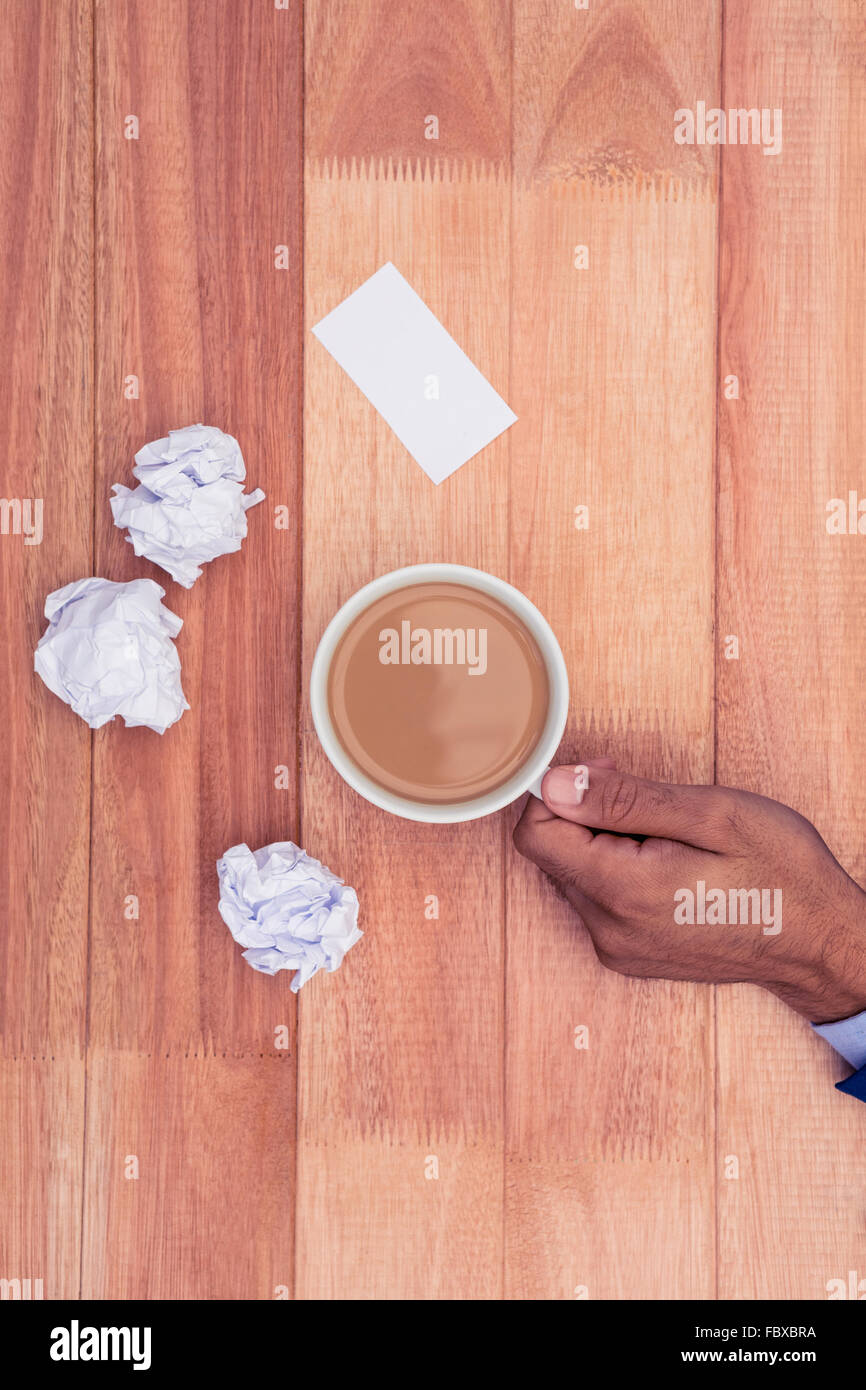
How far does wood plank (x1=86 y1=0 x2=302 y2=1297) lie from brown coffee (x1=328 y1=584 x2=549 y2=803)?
3.6 inches

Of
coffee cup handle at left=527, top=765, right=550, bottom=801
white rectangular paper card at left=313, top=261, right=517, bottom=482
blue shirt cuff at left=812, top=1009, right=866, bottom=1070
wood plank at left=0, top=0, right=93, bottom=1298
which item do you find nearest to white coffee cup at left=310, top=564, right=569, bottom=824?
coffee cup handle at left=527, top=765, right=550, bottom=801

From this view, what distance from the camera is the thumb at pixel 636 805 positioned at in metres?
0.69

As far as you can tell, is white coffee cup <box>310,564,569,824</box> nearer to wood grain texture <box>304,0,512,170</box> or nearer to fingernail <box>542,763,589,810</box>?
fingernail <box>542,763,589,810</box>

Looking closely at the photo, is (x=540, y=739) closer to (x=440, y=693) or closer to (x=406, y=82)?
(x=440, y=693)

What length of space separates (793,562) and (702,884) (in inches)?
11.5

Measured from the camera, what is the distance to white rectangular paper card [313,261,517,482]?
0.75 m

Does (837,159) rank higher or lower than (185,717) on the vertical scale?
higher

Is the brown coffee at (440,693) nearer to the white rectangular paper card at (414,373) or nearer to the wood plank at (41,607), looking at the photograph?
the white rectangular paper card at (414,373)

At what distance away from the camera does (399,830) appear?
756 millimetres

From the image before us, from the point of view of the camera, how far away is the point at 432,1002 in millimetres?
755

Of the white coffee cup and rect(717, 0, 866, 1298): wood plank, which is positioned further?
rect(717, 0, 866, 1298): wood plank

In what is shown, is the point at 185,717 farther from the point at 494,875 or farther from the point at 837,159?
the point at 837,159

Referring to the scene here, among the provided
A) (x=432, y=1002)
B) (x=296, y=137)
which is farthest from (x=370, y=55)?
(x=432, y=1002)
